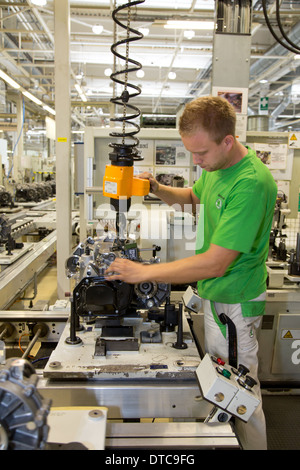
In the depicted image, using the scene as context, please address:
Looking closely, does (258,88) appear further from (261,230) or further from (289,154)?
(261,230)

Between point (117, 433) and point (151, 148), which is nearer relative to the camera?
point (117, 433)

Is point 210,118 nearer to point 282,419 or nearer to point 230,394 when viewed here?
point 230,394

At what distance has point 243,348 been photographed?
151 centimetres

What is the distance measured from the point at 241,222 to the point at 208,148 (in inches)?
11.5

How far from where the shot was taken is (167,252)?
94.7 inches

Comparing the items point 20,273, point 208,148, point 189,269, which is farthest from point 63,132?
point 189,269

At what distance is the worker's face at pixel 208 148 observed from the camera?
4.42 ft

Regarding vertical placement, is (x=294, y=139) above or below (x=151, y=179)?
above

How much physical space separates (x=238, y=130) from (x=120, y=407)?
71.1 inches

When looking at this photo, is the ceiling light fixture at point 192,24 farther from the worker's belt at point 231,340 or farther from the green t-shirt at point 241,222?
the worker's belt at point 231,340

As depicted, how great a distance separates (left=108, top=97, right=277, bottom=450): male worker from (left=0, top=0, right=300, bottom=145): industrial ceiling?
2183 mm

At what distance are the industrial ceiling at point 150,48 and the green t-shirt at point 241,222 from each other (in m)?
2.18

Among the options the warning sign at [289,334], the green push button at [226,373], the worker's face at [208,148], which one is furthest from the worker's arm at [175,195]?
the warning sign at [289,334]
